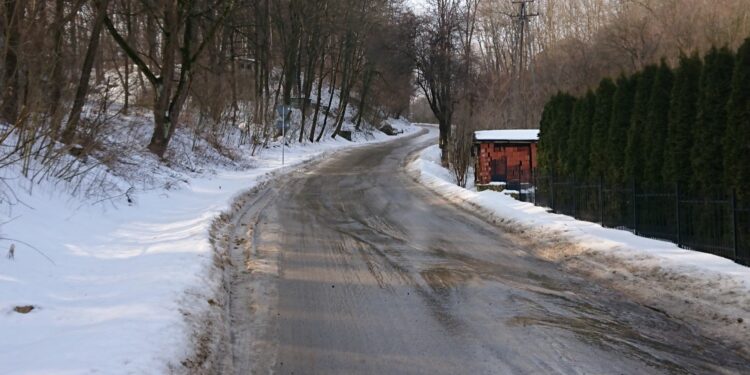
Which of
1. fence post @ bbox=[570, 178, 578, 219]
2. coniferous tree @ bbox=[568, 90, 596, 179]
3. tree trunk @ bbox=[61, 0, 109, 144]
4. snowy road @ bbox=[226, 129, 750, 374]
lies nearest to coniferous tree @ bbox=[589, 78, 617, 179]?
fence post @ bbox=[570, 178, 578, 219]

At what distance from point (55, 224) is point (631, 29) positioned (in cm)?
4142

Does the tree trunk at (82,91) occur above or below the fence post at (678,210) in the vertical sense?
above

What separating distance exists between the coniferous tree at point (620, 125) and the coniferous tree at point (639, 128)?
2.25ft

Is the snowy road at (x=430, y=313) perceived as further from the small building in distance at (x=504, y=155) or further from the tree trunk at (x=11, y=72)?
the small building in distance at (x=504, y=155)

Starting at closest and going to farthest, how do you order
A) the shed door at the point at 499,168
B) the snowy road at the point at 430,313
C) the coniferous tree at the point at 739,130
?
the snowy road at the point at 430,313, the coniferous tree at the point at 739,130, the shed door at the point at 499,168

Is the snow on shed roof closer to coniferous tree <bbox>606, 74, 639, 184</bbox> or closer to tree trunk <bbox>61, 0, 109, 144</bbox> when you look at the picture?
coniferous tree <bbox>606, 74, 639, 184</bbox>

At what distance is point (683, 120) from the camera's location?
37.2 ft

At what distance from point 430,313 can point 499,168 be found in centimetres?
2059

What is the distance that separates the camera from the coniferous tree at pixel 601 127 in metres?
15.0

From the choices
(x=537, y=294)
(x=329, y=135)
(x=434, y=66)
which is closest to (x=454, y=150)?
(x=434, y=66)

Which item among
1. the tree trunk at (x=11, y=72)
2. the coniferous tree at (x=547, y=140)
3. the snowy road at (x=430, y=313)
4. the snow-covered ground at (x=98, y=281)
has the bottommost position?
the snowy road at (x=430, y=313)

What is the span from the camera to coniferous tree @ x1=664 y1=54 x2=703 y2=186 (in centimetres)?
1127

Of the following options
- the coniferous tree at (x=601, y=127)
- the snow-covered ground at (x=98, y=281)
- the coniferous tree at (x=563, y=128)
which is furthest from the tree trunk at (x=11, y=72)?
the coniferous tree at (x=563, y=128)

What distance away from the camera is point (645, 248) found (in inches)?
386
